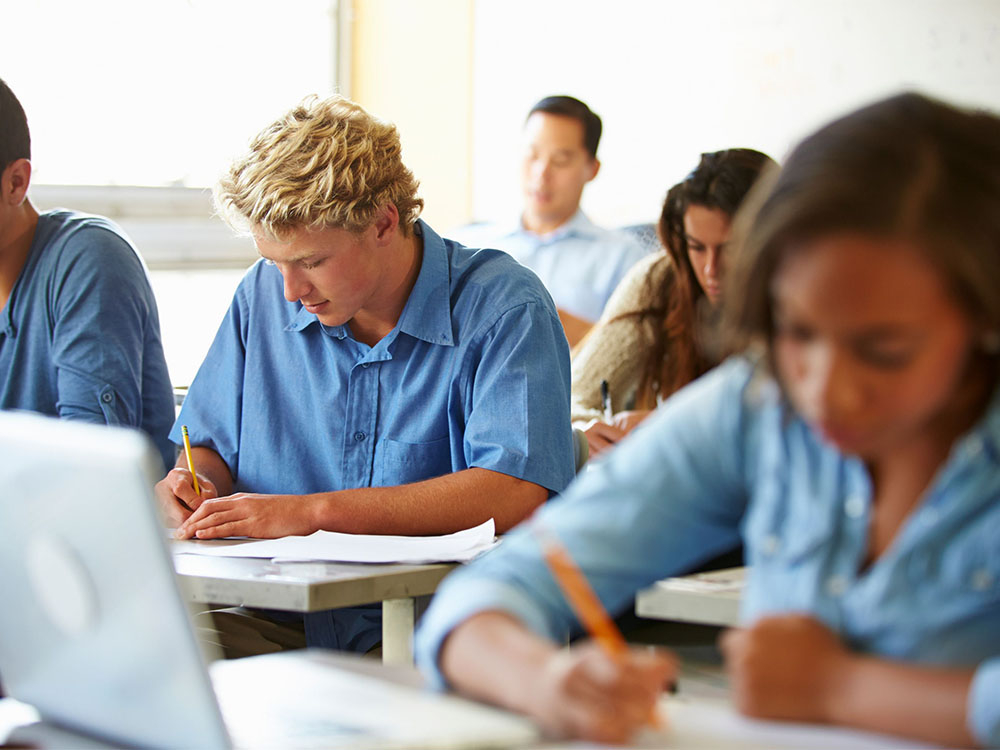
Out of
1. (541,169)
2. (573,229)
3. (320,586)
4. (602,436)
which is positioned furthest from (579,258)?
(320,586)

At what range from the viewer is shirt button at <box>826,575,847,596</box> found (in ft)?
3.05

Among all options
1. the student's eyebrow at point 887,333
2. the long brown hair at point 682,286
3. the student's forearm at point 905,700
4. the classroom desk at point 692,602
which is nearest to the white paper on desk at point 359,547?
the classroom desk at point 692,602

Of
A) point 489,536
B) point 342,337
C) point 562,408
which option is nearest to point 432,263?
point 342,337

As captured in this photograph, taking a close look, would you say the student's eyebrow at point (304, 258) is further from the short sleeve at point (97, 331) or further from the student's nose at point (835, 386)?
the student's nose at point (835, 386)

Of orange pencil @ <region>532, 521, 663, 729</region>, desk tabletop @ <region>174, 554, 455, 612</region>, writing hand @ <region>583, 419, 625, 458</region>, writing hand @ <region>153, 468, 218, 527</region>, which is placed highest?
orange pencil @ <region>532, 521, 663, 729</region>

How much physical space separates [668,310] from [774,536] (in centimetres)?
216

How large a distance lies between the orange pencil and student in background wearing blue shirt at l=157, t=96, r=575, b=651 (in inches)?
33.2

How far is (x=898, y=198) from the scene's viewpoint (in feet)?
2.74

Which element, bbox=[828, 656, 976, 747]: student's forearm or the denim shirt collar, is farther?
the denim shirt collar

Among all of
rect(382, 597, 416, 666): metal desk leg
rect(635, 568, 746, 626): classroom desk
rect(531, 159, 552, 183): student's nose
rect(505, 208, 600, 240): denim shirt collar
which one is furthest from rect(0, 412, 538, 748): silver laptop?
rect(531, 159, 552, 183): student's nose

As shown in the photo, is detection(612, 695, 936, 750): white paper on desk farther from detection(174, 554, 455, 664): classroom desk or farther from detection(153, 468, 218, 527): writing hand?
detection(153, 468, 218, 527): writing hand

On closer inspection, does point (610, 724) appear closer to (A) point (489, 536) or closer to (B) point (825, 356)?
(B) point (825, 356)

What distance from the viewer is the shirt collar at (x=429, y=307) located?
6.70ft

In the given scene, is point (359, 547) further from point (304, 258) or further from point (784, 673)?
point (784, 673)
